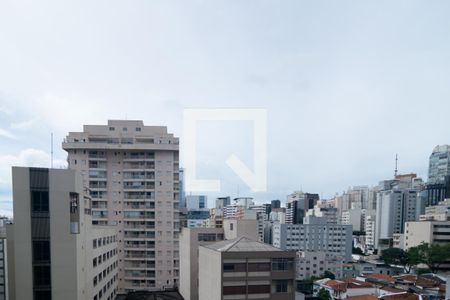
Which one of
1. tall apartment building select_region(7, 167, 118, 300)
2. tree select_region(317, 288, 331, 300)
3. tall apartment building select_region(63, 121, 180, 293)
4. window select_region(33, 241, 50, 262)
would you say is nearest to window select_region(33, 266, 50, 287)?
tall apartment building select_region(7, 167, 118, 300)

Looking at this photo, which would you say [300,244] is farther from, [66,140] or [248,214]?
[66,140]

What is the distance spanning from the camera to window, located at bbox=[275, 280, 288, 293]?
443 centimetres

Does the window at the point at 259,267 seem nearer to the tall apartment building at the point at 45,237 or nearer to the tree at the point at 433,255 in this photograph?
the tall apartment building at the point at 45,237

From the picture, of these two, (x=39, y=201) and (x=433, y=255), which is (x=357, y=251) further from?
(x=39, y=201)

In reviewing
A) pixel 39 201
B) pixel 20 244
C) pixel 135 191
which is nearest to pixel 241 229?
pixel 135 191

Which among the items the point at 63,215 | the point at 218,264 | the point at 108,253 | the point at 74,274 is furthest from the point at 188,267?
the point at 63,215

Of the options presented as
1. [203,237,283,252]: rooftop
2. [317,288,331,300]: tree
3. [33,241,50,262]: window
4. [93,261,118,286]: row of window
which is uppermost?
[33,241,50,262]: window

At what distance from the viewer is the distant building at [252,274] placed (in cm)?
433

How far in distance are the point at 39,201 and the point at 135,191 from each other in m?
3.93

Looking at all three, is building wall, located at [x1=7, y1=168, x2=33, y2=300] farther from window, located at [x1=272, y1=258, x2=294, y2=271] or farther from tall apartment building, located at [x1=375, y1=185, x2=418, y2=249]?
tall apartment building, located at [x1=375, y1=185, x2=418, y2=249]

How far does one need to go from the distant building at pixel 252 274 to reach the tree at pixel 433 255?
8.66m

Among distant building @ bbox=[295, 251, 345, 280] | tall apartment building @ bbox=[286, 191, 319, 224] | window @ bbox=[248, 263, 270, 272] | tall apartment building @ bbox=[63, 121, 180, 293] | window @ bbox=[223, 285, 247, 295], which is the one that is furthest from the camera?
tall apartment building @ bbox=[286, 191, 319, 224]

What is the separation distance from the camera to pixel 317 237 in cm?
1441

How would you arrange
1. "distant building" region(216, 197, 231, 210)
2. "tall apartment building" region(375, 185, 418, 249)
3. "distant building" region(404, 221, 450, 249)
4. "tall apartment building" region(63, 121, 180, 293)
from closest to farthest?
"distant building" region(216, 197, 231, 210) < "tall apartment building" region(63, 121, 180, 293) < "distant building" region(404, 221, 450, 249) < "tall apartment building" region(375, 185, 418, 249)
